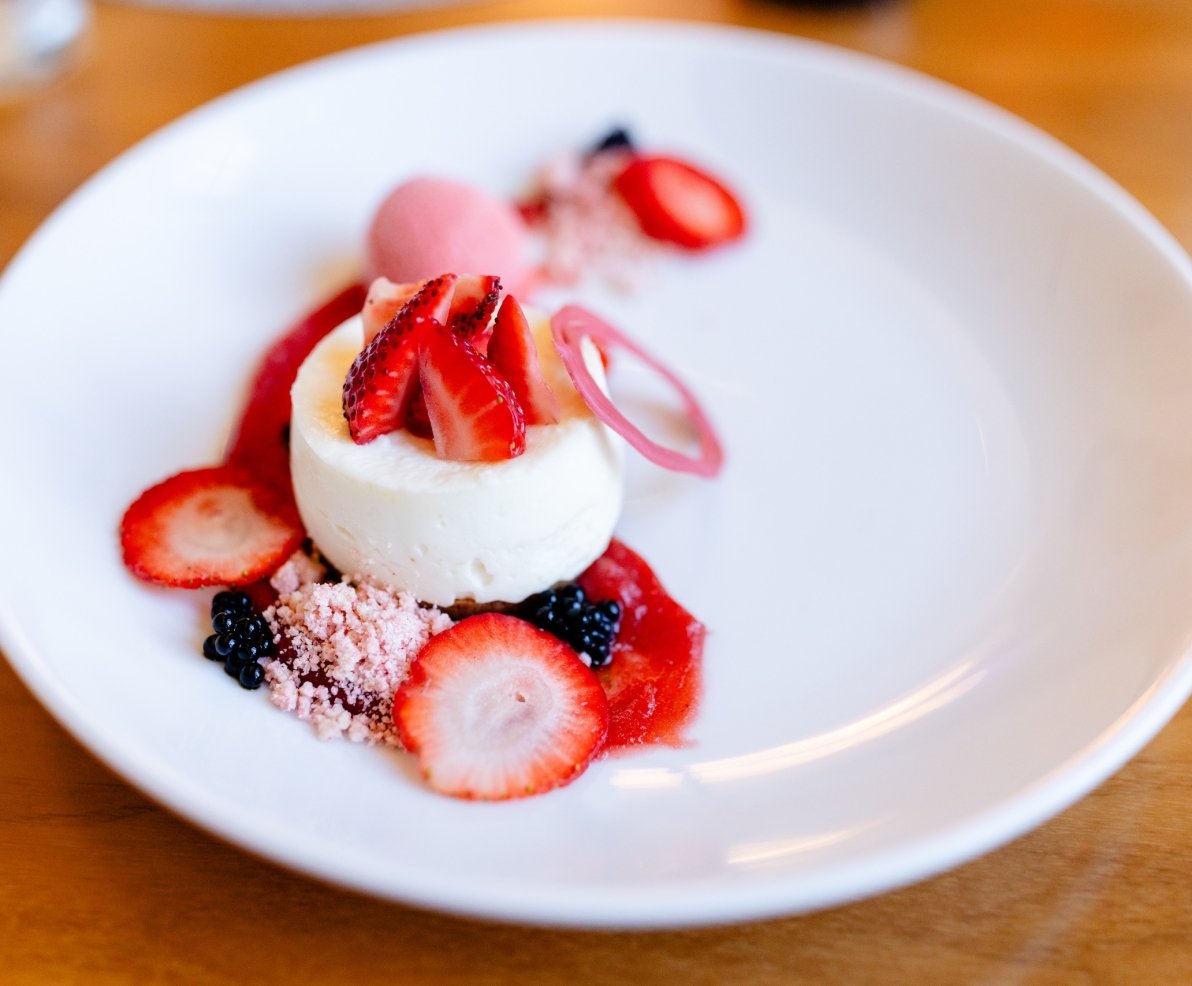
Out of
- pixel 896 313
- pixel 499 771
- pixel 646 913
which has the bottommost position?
pixel 499 771

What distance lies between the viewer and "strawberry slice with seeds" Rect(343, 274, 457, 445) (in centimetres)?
137

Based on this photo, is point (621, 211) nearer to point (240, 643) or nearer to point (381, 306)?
point (381, 306)

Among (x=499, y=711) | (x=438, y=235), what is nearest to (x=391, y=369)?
(x=499, y=711)

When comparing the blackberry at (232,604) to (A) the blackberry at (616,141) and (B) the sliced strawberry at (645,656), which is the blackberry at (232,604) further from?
(A) the blackberry at (616,141)

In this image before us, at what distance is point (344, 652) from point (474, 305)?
44 cm

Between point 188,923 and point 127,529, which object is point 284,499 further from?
point 188,923

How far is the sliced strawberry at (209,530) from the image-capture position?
1.44m

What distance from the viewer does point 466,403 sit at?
4.49ft

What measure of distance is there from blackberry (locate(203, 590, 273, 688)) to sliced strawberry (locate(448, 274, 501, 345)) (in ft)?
1.38

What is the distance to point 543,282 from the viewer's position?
206 centimetres

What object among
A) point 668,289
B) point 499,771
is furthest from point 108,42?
point 499,771

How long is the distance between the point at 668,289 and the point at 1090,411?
726 mm

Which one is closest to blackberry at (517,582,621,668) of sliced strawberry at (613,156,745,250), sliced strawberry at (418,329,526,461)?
sliced strawberry at (418,329,526,461)

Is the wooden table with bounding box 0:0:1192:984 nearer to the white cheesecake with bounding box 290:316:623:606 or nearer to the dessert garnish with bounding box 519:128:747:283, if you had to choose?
the white cheesecake with bounding box 290:316:623:606
